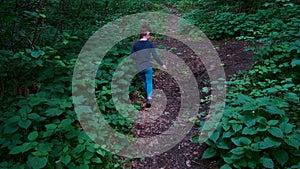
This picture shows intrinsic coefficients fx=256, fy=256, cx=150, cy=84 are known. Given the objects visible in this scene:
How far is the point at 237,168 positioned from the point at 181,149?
3.47 feet

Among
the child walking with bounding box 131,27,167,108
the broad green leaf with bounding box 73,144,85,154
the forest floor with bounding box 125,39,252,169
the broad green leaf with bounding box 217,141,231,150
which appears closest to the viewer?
the broad green leaf with bounding box 73,144,85,154

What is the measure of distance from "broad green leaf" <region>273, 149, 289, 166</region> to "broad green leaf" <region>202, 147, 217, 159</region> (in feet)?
2.43

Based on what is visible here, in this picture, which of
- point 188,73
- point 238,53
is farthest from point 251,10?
point 188,73

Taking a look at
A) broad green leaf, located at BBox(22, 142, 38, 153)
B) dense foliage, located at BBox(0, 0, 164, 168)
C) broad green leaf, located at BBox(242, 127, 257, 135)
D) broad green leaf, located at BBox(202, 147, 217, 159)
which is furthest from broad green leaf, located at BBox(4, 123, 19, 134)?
broad green leaf, located at BBox(242, 127, 257, 135)

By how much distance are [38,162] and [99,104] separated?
1731 millimetres

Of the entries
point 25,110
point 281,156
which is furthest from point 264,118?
point 25,110

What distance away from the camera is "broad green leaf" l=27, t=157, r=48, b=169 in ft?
9.16

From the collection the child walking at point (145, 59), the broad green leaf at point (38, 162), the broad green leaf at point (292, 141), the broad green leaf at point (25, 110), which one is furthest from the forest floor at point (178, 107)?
the broad green leaf at point (25, 110)

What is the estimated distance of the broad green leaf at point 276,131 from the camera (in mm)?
3065

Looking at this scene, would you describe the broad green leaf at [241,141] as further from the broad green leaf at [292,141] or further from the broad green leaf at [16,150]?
the broad green leaf at [16,150]

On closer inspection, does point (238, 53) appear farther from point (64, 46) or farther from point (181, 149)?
point (64, 46)

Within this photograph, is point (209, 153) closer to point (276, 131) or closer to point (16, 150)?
point (276, 131)

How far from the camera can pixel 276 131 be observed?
3.12m

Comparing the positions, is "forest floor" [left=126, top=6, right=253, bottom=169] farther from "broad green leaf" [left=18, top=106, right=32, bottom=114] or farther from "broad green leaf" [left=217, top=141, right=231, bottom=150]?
"broad green leaf" [left=18, top=106, right=32, bottom=114]
